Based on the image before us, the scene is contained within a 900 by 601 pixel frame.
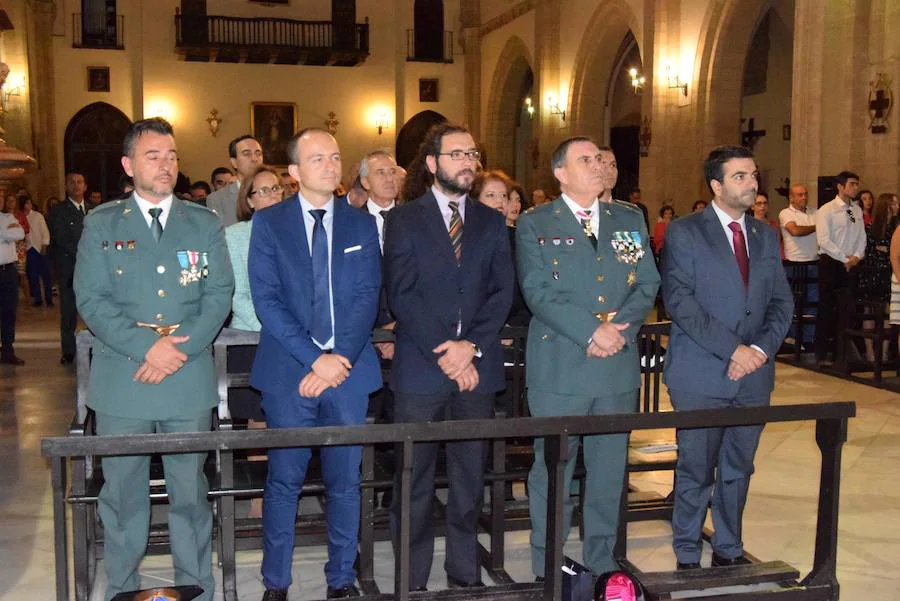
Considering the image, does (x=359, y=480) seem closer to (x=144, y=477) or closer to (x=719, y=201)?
Answer: (x=144, y=477)

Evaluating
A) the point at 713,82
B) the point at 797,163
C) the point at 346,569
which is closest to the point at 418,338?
the point at 346,569

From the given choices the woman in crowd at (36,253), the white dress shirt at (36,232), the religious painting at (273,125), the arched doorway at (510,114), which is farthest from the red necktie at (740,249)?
the religious painting at (273,125)

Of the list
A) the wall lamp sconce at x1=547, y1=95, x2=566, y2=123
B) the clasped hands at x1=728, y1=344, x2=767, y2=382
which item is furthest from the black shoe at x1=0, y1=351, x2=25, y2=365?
the wall lamp sconce at x1=547, y1=95, x2=566, y2=123

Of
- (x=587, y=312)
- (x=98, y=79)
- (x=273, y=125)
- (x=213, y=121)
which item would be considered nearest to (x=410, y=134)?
(x=273, y=125)

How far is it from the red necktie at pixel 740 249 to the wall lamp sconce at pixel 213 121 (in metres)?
19.2

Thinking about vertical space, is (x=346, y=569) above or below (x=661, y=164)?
below

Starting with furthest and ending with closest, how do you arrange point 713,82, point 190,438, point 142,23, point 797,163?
1. point 142,23
2. point 713,82
3. point 797,163
4. point 190,438

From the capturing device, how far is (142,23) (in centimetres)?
2167

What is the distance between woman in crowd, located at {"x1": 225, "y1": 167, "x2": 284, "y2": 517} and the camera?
4.56 meters

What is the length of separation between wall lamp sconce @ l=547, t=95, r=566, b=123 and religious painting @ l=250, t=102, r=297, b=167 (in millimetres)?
5973

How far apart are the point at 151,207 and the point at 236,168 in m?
2.37

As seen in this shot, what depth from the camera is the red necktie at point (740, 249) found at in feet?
13.1

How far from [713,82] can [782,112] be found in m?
5.13

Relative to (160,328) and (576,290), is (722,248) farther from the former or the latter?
(160,328)
